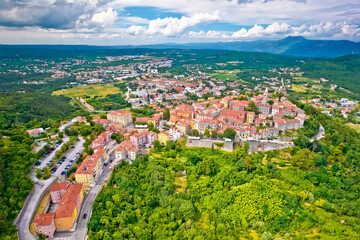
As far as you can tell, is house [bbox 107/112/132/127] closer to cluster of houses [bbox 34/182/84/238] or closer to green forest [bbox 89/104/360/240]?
green forest [bbox 89/104/360/240]

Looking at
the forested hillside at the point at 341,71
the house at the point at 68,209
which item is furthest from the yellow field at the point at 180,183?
the forested hillside at the point at 341,71

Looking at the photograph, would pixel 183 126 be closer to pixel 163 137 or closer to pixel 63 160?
pixel 163 137

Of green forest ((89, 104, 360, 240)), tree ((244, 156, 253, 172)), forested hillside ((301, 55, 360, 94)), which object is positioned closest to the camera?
green forest ((89, 104, 360, 240))

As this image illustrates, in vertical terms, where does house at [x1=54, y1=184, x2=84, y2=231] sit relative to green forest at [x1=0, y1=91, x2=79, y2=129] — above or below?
below

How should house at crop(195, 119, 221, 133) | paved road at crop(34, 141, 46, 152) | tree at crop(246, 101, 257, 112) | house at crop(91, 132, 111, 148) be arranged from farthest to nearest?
1. tree at crop(246, 101, 257, 112)
2. house at crop(195, 119, 221, 133)
3. house at crop(91, 132, 111, 148)
4. paved road at crop(34, 141, 46, 152)

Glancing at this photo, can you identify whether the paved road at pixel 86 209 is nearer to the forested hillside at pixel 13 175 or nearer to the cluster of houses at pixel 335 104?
the forested hillside at pixel 13 175

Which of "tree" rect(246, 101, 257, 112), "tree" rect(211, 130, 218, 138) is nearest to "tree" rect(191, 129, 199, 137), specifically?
"tree" rect(211, 130, 218, 138)
